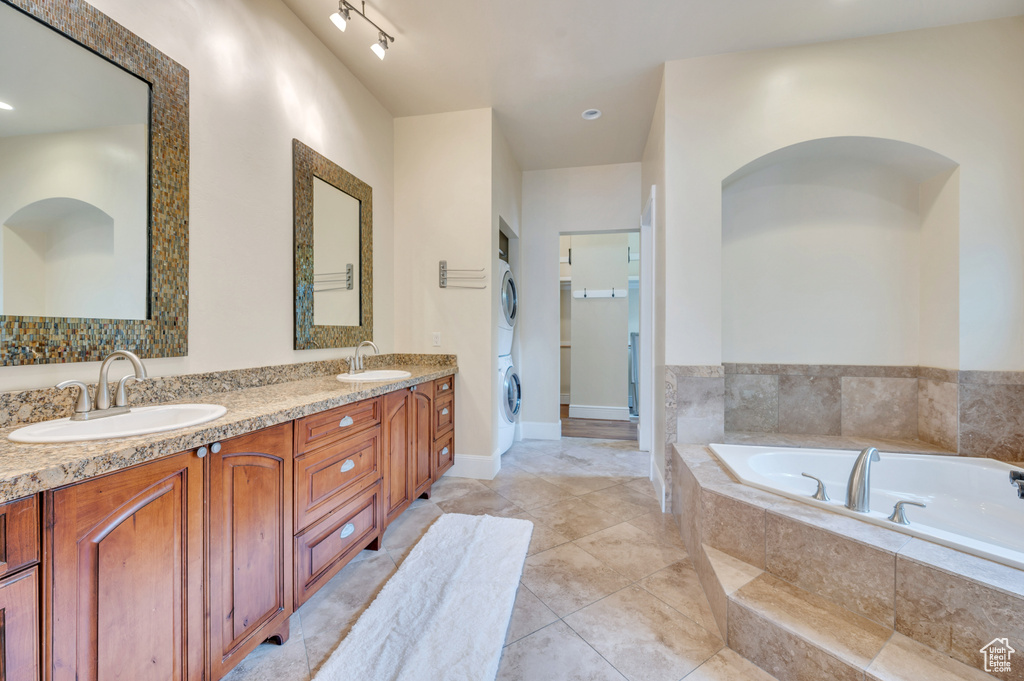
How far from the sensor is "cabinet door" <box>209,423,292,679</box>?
115 cm

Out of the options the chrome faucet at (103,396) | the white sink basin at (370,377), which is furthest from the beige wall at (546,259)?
the chrome faucet at (103,396)

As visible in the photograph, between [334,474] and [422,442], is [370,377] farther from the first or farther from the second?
[334,474]

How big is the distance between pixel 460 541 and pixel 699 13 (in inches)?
122

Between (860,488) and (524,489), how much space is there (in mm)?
1897

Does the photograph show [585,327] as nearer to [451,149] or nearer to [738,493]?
[451,149]

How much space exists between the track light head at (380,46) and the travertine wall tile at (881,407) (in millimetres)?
3569

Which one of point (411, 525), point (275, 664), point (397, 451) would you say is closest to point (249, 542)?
point (275, 664)

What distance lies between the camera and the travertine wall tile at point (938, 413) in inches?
87.9

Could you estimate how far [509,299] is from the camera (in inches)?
144

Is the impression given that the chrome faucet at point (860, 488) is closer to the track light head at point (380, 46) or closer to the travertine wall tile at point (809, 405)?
the travertine wall tile at point (809, 405)

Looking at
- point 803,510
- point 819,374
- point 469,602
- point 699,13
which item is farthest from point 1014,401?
point 469,602

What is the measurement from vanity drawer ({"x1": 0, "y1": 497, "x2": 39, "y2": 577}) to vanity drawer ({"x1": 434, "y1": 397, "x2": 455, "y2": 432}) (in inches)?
79.3

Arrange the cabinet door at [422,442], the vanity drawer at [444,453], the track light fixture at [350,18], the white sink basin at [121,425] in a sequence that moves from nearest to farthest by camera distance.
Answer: the white sink basin at [121,425] < the track light fixture at [350,18] < the cabinet door at [422,442] < the vanity drawer at [444,453]

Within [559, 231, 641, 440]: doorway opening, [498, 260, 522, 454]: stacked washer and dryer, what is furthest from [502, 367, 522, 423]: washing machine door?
[559, 231, 641, 440]: doorway opening
